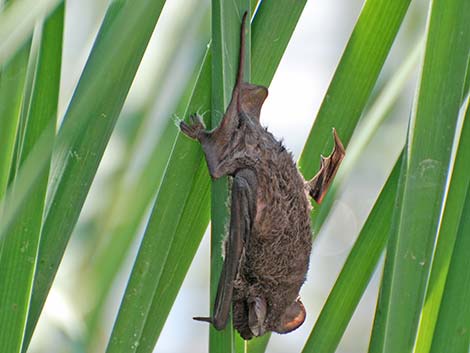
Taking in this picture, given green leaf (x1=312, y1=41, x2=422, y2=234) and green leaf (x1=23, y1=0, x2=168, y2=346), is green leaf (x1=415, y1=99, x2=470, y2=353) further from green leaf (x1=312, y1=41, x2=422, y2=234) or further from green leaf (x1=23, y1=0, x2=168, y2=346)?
green leaf (x1=23, y1=0, x2=168, y2=346)

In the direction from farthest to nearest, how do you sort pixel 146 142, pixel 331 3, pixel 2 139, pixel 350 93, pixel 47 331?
1. pixel 331 3
2. pixel 146 142
3. pixel 47 331
4. pixel 350 93
5. pixel 2 139

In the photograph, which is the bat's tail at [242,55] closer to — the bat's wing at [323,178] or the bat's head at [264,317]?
the bat's wing at [323,178]

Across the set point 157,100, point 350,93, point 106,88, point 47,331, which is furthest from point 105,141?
point 47,331

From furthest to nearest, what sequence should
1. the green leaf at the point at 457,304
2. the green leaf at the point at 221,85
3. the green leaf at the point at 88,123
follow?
the green leaf at the point at 457,304 < the green leaf at the point at 221,85 < the green leaf at the point at 88,123

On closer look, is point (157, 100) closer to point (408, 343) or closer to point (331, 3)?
point (408, 343)

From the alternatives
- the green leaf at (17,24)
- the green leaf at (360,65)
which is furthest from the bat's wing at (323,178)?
the green leaf at (17,24)

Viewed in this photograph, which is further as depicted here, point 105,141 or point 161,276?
point 161,276
